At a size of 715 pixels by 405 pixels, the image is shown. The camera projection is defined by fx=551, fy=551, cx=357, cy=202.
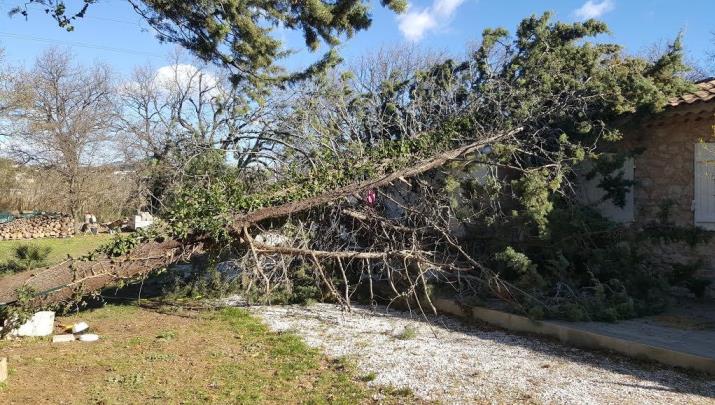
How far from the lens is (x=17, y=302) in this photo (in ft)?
21.6

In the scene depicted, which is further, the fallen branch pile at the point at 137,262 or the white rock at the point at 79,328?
the white rock at the point at 79,328

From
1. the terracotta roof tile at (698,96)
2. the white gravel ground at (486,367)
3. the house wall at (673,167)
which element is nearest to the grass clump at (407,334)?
the white gravel ground at (486,367)

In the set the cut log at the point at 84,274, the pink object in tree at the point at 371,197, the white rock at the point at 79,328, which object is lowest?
the white rock at the point at 79,328

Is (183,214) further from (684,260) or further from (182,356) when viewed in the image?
(684,260)

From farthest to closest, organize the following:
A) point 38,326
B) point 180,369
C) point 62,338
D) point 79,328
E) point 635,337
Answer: point 79,328, point 38,326, point 62,338, point 635,337, point 180,369

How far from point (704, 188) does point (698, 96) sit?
144 cm

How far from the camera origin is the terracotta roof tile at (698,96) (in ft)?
27.5

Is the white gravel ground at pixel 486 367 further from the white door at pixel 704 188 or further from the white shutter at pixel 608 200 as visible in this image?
the white door at pixel 704 188

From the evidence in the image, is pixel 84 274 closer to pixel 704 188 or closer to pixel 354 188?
pixel 354 188

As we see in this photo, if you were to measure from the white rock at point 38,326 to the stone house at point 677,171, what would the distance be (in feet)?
26.6

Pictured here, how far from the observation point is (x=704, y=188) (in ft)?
28.3

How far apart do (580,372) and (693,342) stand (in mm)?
1563

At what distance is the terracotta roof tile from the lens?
8.38 meters

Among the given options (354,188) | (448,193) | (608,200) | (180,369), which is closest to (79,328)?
(180,369)
